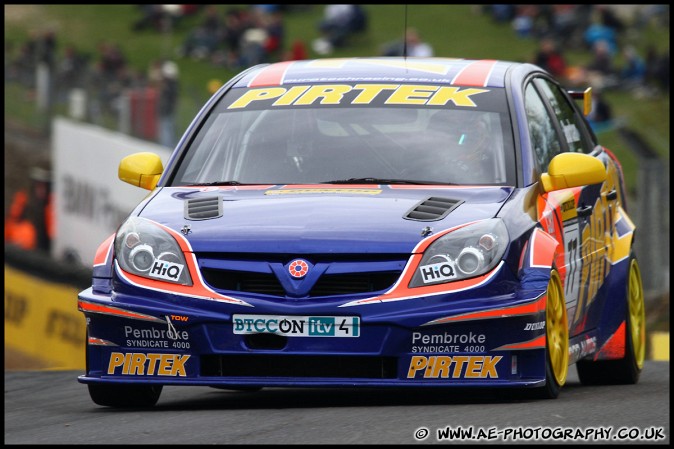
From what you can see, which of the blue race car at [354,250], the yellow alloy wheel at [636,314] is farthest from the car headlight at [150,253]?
the yellow alloy wheel at [636,314]

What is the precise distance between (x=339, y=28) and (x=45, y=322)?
9.28 meters

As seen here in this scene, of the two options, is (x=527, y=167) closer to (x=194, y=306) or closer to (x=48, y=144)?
(x=194, y=306)

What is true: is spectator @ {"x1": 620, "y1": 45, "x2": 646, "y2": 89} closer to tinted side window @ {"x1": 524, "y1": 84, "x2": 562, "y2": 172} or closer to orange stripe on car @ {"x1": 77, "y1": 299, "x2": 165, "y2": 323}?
tinted side window @ {"x1": 524, "y1": 84, "x2": 562, "y2": 172}

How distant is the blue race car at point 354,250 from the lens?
6.09 meters

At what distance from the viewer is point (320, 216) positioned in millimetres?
6352

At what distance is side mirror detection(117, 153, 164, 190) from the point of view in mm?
7293

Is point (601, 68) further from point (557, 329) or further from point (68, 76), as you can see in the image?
point (557, 329)

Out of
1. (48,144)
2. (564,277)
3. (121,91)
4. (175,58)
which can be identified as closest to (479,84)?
(564,277)

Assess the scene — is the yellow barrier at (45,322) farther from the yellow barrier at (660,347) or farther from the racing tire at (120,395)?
the racing tire at (120,395)

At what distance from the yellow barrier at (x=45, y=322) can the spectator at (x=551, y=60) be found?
6.89 metres

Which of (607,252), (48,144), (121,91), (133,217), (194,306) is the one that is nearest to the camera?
(194,306)

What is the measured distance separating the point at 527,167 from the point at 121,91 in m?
13.4

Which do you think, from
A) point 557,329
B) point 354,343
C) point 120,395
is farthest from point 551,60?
point 354,343

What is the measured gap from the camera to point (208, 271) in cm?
625
